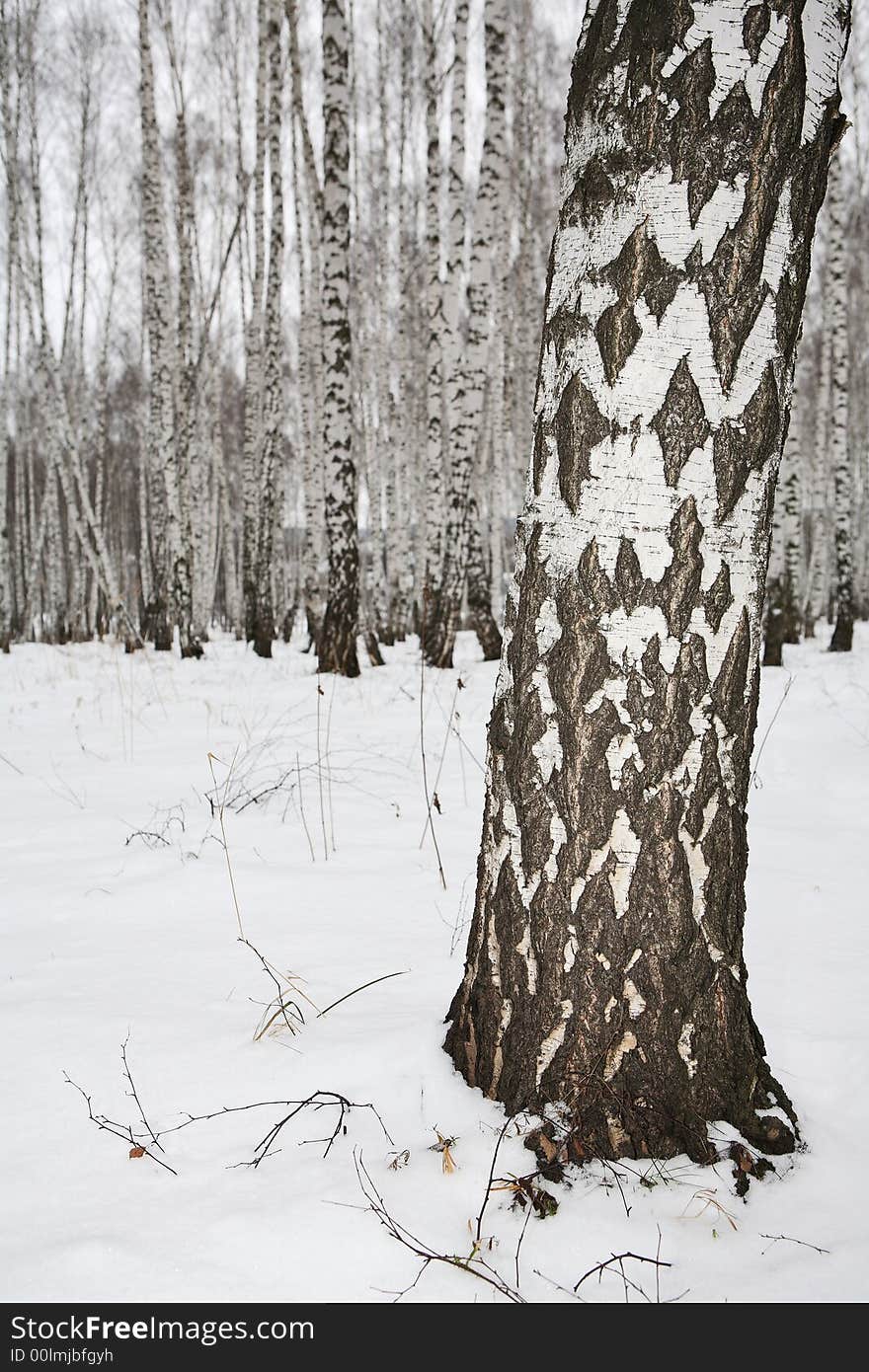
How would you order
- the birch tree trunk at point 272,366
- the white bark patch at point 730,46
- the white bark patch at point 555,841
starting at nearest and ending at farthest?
the white bark patch at point 730,46 → the white bark patch at point 555,841 → the birch tree trunk at point 272,366

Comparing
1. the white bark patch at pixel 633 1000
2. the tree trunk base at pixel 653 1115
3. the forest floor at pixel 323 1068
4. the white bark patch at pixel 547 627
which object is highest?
the white bark patch at pixel 547 627

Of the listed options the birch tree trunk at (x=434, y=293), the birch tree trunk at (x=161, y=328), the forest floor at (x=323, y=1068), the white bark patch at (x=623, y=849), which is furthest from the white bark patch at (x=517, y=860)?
the birch tree trunk at (x=161, y=328)

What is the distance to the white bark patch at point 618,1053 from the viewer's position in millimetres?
1214

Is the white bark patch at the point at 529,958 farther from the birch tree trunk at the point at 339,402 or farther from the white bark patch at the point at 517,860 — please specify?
the birch tree trunk at the point at 339,402

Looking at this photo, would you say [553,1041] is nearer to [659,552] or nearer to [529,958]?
[529,958]

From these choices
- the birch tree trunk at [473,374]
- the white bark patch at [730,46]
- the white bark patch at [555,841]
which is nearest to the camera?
the white bark patch at [730,46]

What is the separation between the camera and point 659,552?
1180 millimetres

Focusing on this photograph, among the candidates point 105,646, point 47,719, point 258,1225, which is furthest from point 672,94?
point 105,646

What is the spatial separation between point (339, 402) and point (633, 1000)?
A: 6991 mm

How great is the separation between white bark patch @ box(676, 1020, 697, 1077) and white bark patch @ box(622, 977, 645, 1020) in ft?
0.25

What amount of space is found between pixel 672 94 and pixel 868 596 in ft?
74.8

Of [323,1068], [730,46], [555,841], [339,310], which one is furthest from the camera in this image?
[339,310]

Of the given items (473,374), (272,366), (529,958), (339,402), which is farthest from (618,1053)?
(272,366)
